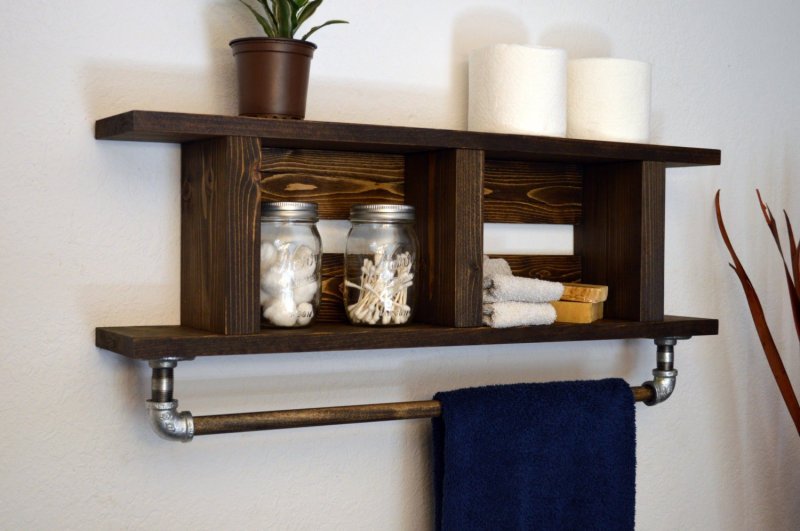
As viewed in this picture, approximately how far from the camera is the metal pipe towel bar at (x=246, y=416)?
3.46ft

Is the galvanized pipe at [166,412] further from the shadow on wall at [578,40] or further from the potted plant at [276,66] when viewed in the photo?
the shadow on wall at [578,40]

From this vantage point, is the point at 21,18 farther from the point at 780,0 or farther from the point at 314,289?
the point at 780,0

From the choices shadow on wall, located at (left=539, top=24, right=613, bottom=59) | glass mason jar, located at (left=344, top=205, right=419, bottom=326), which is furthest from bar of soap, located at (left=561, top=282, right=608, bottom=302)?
shadow on wall, located at (left=539, top=24, right=613, bottom=59)

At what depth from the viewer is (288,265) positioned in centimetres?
110

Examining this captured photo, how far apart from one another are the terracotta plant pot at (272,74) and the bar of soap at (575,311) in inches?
17.9

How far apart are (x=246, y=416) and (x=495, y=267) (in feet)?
1.30

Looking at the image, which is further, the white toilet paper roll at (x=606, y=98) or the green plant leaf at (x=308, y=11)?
the white toilet paper roll at (x=606, y=98)

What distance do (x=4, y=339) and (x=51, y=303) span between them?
6cm

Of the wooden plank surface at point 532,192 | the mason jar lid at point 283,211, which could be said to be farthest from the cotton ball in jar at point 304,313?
the wooden plank surface at point 532,192

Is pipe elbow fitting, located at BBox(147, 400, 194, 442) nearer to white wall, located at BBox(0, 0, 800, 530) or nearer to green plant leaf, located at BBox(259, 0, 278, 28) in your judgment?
white wall, located at BBox(0, 0, 800, 530)

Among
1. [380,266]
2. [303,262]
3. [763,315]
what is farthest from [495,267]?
[763,315]

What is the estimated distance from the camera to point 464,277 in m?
1.17

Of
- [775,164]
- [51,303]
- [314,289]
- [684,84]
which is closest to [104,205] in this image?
[51,303]

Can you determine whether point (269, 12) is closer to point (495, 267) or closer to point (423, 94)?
point (423, 94)
